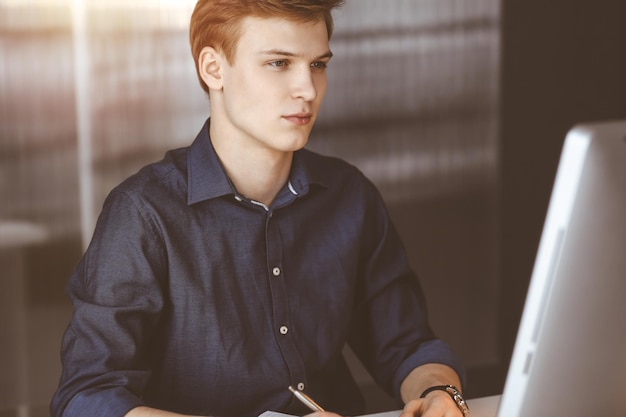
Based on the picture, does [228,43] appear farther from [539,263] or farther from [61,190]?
[61,190]

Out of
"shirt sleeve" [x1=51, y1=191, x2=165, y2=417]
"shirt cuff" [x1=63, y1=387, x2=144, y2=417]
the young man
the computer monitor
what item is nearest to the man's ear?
the young man

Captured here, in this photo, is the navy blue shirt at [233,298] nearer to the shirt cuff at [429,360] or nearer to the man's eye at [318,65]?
the shirt cuff at [429,360]

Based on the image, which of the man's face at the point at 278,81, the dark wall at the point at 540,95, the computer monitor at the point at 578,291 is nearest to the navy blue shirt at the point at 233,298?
the man's face at the point at 278,81

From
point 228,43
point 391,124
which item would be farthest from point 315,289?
point 391,124

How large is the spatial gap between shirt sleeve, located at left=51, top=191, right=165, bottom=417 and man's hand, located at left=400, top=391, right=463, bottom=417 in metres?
0.40

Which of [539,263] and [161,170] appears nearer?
[539,263]

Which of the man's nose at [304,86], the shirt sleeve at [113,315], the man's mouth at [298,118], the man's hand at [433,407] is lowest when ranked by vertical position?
the man's hand at [433,407]

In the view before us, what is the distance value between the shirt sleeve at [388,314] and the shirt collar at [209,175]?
16 cm

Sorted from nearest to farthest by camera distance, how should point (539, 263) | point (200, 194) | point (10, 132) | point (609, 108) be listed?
point (539, 263)
point (200, 194)
point (10, 132)
point (609, 108)

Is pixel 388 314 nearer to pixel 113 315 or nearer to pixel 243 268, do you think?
pixel 243 268

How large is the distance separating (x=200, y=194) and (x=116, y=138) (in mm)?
1391

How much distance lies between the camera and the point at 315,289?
5.33 feet

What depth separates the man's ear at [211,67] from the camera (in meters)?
1.60

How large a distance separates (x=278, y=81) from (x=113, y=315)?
47 centimetres
